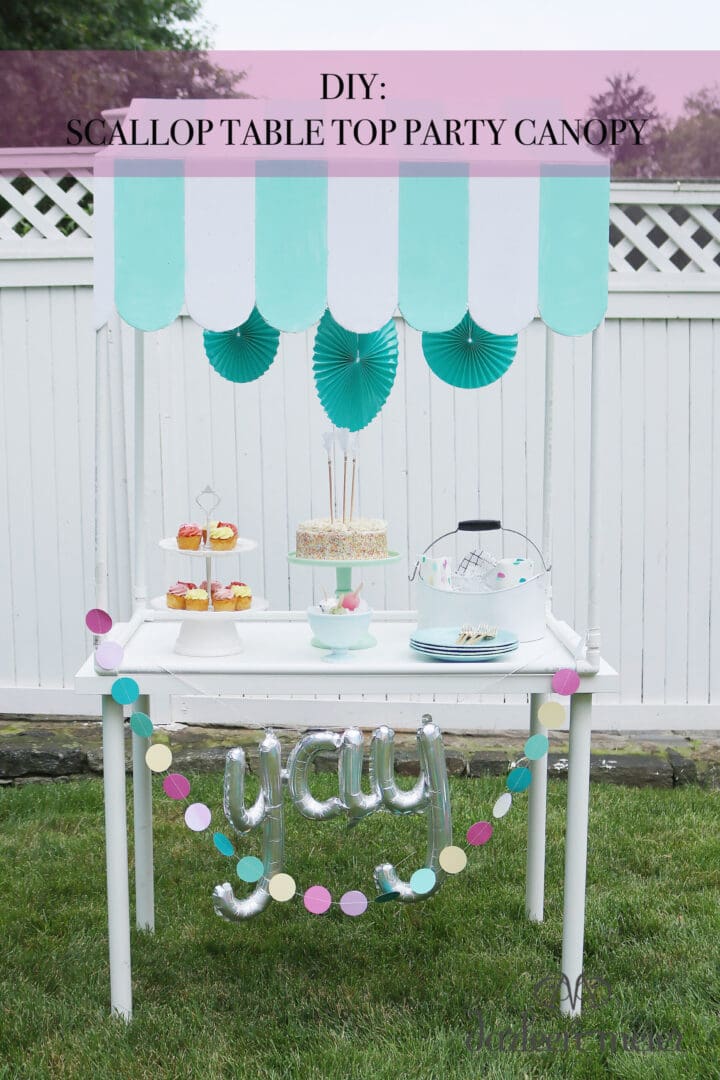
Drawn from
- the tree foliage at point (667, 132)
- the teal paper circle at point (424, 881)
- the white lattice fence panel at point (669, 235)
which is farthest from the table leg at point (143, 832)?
the tree foliage at point (667, 132)

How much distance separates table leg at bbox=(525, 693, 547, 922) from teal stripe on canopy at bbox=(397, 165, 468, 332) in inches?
A: 45.1

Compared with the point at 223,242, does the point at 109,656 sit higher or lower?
lower

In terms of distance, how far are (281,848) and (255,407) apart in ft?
6.92

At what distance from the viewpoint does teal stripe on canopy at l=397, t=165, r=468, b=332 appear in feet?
7.11

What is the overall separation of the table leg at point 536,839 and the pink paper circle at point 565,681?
549mm

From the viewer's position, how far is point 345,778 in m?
2.34

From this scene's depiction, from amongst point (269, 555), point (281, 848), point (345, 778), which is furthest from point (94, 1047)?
point (269, 555)

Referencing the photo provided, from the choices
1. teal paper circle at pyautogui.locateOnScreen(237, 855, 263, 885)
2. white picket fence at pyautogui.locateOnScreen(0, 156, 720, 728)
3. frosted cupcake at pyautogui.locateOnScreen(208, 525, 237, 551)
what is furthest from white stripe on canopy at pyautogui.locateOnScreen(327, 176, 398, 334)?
white picket fence at pyautogui.locateOnScreen(0, 156, 720, 728)

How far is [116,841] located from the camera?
2.36m

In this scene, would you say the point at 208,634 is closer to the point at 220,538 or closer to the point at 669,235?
the point at 220,538

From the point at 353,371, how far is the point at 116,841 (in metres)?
1.34

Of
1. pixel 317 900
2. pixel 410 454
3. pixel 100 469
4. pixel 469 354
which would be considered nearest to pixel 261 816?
pixel 317 900

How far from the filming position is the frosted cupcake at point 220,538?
103 inches

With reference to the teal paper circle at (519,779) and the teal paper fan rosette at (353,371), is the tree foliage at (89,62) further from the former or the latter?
the teal paper circle at (519,779)
